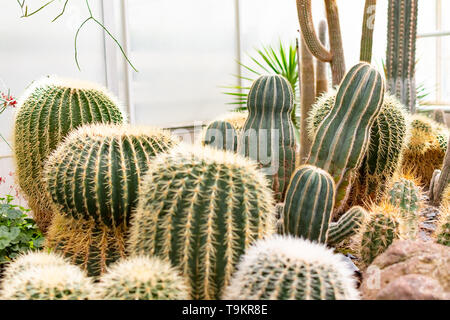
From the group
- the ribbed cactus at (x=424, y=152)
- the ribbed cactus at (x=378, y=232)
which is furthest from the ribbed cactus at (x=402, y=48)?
the ribbed cactus at (x=378, y=232)

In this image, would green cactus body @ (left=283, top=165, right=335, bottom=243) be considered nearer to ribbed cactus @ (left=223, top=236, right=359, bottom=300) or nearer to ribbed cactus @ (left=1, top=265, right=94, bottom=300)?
ribbed cactus @ (left=223, top=236, right=359, bottom=300)

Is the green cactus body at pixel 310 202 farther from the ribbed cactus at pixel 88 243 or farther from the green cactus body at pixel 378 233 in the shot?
the ribbed cactus at pixel 88 243

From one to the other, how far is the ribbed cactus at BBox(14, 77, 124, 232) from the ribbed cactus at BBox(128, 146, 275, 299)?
631 millimetres

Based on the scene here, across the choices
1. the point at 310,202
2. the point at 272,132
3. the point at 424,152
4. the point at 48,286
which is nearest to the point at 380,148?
the point at 272,132

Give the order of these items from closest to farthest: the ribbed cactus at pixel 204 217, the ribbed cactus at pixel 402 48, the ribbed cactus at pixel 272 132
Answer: the ribbed cactus at pixel 204 217 → the ribbed cactus at pixel 272 132 → the ribbed cactus at pixel 402 48

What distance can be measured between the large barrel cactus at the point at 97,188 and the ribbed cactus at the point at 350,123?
41 centimetres

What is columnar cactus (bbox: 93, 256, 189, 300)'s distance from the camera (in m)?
0.64

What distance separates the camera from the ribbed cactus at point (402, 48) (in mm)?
2002

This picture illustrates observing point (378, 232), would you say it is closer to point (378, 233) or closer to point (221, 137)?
point (378, 233)

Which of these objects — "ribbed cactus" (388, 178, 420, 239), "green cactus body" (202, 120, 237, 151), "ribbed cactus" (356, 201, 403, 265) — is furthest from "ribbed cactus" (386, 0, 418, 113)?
"ribbed cactus" (356, 201, 403, 265)

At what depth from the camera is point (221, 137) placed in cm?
133

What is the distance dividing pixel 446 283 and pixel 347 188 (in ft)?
1.74

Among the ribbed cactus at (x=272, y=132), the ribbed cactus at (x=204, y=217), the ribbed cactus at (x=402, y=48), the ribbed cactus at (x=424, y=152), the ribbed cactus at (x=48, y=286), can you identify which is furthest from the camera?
the ribbed cactus at (x=402, y=48)

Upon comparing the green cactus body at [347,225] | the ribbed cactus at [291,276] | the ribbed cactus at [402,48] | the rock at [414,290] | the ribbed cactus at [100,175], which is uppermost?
the ribbed cactus at [402,48]
